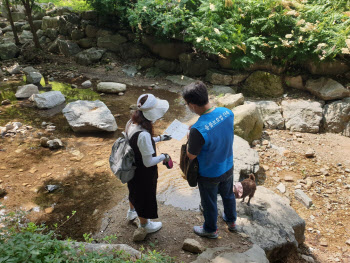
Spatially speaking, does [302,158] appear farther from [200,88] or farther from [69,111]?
[69,111]

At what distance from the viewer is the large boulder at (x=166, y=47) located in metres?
9.44

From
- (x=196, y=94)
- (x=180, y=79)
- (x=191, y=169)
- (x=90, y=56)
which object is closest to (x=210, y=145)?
(x=191, y=169)

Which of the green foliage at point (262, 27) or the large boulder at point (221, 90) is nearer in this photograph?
the green foliage at point (262, 27)

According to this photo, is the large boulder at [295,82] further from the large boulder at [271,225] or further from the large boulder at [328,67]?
the large boulder at [271,225]

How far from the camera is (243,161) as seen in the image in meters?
4.91

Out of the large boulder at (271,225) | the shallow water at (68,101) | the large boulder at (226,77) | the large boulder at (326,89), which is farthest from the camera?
the large boulder at (226,77)

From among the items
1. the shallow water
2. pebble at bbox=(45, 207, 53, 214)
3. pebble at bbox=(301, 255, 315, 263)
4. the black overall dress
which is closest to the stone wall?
the shallow water

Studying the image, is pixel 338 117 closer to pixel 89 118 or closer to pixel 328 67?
pixel 328 67

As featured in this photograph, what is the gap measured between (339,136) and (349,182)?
1719 millimetres

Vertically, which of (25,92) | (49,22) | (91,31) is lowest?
(25,92)

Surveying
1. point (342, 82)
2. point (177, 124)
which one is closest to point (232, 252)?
point (177, 124)

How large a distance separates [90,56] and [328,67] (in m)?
8.56

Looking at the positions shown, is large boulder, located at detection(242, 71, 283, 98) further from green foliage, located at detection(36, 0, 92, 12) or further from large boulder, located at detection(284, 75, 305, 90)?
green foliage, located at detection(36, 0, 92, 12)

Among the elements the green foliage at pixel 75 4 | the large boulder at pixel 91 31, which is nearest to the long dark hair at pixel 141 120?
the large boulder at pixel 91 31
